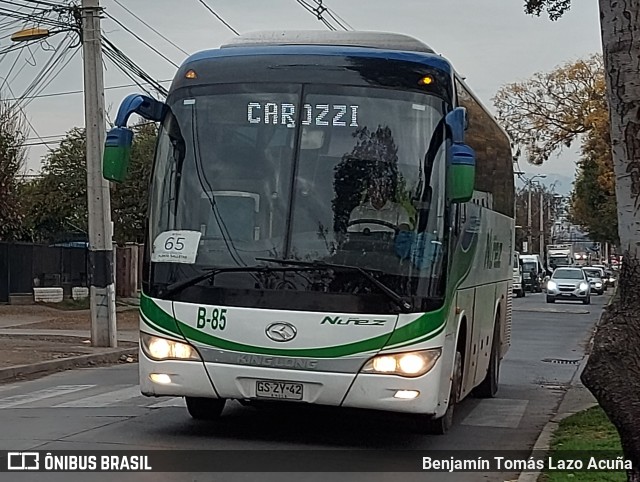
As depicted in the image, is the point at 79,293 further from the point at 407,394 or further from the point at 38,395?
the point at 407,394

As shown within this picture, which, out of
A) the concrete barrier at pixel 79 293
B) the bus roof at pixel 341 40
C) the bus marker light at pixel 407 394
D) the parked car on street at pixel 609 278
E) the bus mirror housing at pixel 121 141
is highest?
the bus roof at pixel 341 40

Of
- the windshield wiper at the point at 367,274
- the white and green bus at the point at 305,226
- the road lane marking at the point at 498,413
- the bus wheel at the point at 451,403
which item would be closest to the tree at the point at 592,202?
the road lane marking at the point at 498,413

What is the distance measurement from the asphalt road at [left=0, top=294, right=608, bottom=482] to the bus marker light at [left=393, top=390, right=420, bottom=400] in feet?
1.98

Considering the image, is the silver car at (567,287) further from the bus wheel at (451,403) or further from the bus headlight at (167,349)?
the bus headlight at (167,349)

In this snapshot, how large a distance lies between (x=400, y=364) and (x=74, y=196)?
38.9 metres

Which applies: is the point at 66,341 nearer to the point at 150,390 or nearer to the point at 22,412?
the point at 22,412

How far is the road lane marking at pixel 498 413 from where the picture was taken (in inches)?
472

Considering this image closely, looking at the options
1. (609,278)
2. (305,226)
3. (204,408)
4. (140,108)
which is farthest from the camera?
(609,278)

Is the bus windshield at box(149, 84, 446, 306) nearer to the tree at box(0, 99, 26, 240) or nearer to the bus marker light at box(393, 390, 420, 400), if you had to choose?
the bus marker light at box(393, 390, 420, 400)

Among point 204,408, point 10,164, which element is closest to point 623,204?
point 204,408

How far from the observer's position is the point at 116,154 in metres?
9.35

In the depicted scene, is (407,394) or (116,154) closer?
(407,394)

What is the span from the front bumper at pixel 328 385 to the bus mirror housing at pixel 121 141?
5.71 ft

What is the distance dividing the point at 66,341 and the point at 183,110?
12.2 metres
